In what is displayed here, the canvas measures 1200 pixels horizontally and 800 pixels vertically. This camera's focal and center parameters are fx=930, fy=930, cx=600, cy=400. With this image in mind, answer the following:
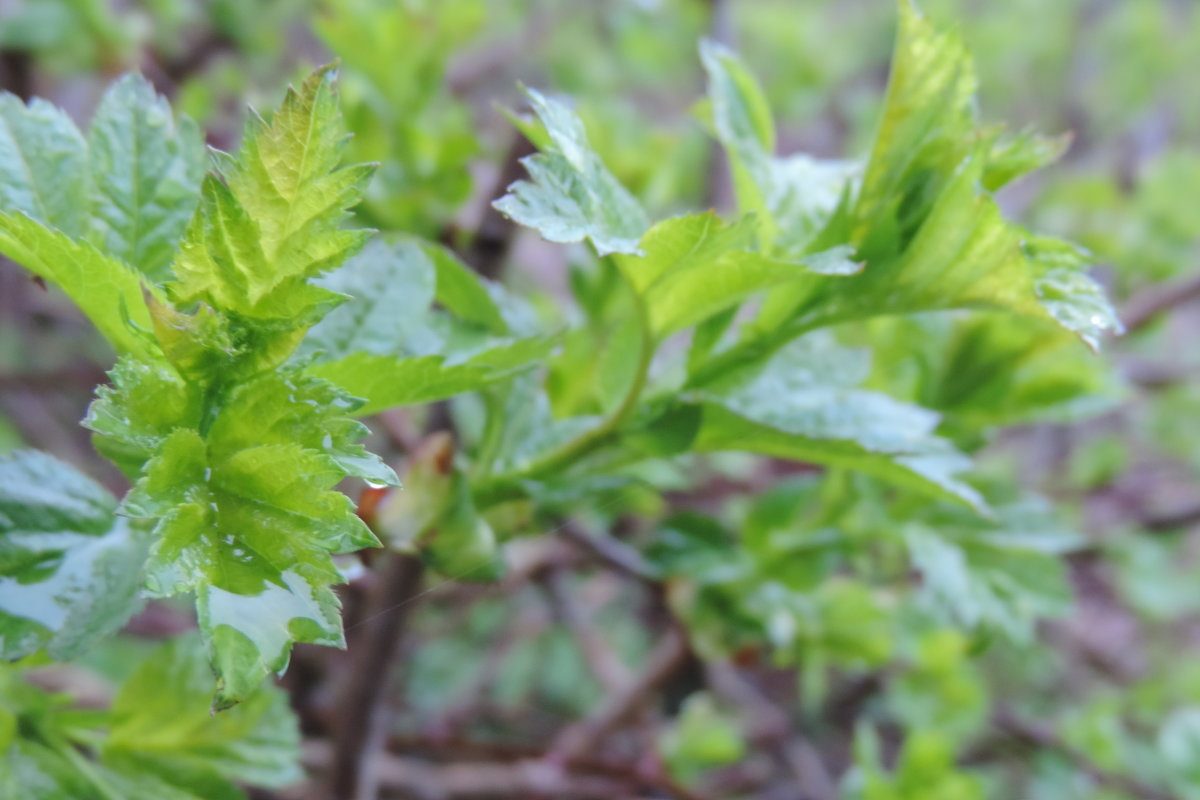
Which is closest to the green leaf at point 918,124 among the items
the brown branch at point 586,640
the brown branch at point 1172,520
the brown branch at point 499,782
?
the brown branch at point 499,782

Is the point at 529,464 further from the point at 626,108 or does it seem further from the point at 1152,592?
the point at 1152,592

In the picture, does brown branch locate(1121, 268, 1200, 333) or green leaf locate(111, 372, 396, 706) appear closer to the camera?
green leaf locate(111, 372, 396, 706)

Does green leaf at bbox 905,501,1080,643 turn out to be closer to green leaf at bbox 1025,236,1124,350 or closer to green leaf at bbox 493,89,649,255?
green leaf at bbox 1025,236,1124,350

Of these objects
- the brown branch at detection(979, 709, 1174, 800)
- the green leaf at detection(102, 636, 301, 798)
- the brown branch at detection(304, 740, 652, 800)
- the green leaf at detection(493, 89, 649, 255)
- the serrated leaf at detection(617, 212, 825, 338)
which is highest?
the green leaf at detection(493, 89, 649, 255)

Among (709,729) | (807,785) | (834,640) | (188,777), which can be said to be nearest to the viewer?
(188,777)

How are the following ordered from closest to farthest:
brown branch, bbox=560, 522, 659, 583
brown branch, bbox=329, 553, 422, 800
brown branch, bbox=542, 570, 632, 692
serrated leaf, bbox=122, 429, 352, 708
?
serrated leaf, bbox=122, 429, 352, 708 < brown branch, bbox=329, 553, 422, 800 < brown branch, bbox=560, 522, 659, 583 < brown branch, bbox=542, 570, 632, 692

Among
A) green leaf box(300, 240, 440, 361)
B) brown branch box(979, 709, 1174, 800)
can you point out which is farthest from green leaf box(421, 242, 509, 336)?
brown branch box(979, 709, 1174, 800)

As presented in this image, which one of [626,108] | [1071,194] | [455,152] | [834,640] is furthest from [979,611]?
[1071,194]
